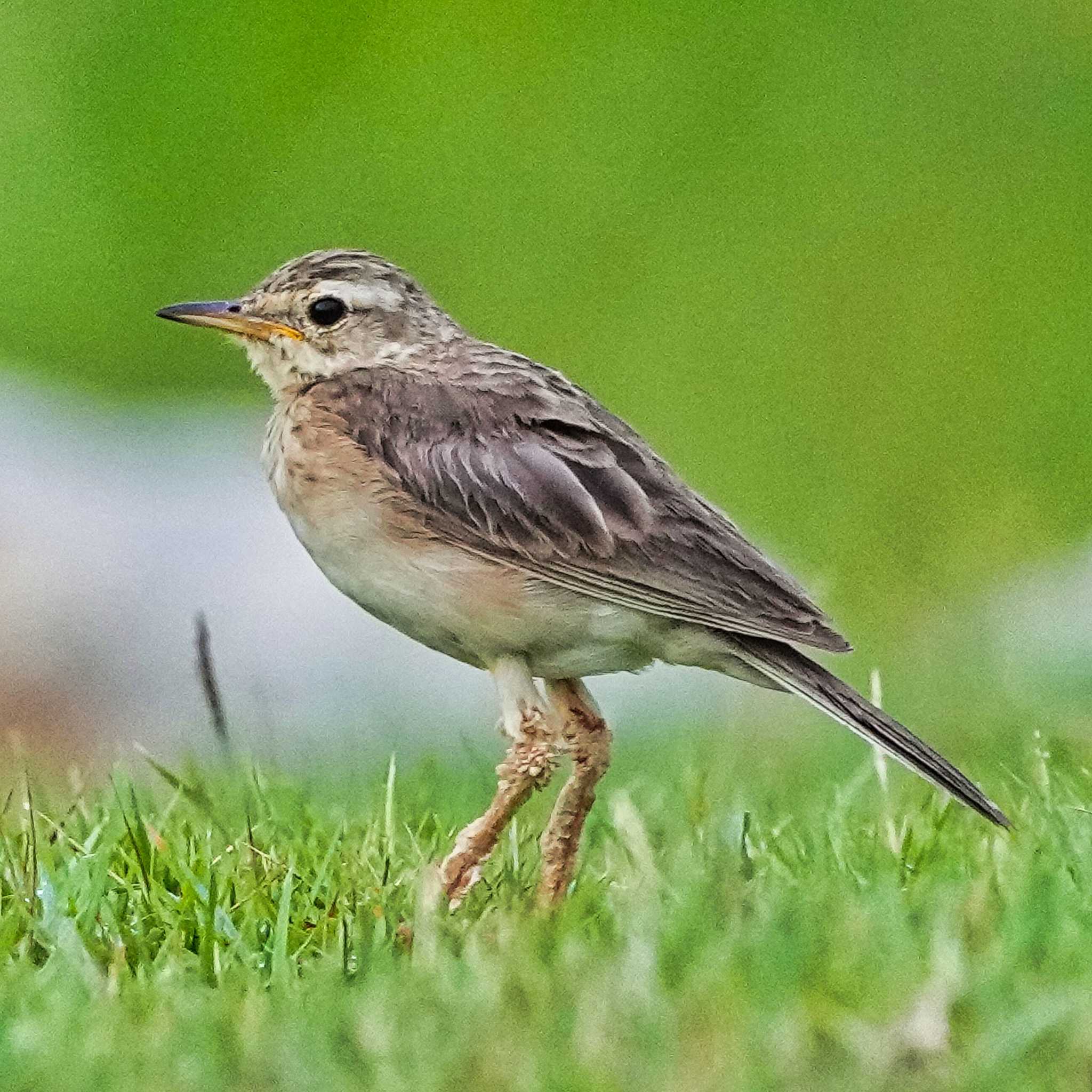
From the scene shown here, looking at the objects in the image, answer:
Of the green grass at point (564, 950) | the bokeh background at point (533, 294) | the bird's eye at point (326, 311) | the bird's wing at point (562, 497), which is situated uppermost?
the bokeh background at point (533, 294)

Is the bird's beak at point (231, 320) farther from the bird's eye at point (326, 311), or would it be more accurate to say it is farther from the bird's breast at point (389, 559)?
the bird's breast at point (389, 559)

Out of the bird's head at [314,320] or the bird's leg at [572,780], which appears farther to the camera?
the bird's head at [314,320]

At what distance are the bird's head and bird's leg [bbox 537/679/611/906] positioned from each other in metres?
1.17

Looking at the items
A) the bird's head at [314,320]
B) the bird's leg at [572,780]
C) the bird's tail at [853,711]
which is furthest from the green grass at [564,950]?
the bird's head at [314,320]

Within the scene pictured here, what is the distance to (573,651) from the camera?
5867 millimetres

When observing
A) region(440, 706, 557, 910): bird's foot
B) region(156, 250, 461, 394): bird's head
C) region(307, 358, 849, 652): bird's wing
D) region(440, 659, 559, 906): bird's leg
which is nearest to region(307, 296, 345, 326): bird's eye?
region(156, 250, 461, 394): bird's head

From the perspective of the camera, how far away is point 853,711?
18.4 feet

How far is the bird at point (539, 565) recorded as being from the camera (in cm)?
574

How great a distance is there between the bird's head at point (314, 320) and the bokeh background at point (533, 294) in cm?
367

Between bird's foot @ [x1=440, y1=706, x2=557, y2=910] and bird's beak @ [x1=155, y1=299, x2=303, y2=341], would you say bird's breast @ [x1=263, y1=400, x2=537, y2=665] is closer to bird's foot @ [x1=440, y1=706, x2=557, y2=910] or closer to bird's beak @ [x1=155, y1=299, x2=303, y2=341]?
bird's foot @ [x1=440, y1=706, x2=557, y2=910]

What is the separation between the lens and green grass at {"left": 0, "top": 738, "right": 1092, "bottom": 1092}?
431cm

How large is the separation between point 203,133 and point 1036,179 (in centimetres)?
586

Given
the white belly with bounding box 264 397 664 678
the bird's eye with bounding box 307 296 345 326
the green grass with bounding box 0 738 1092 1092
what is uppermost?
the bird's eye with bounding box 307 296 345 326

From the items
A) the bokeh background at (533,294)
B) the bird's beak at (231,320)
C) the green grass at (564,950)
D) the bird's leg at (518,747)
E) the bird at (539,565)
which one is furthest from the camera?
the bokeh background at (533,294)
